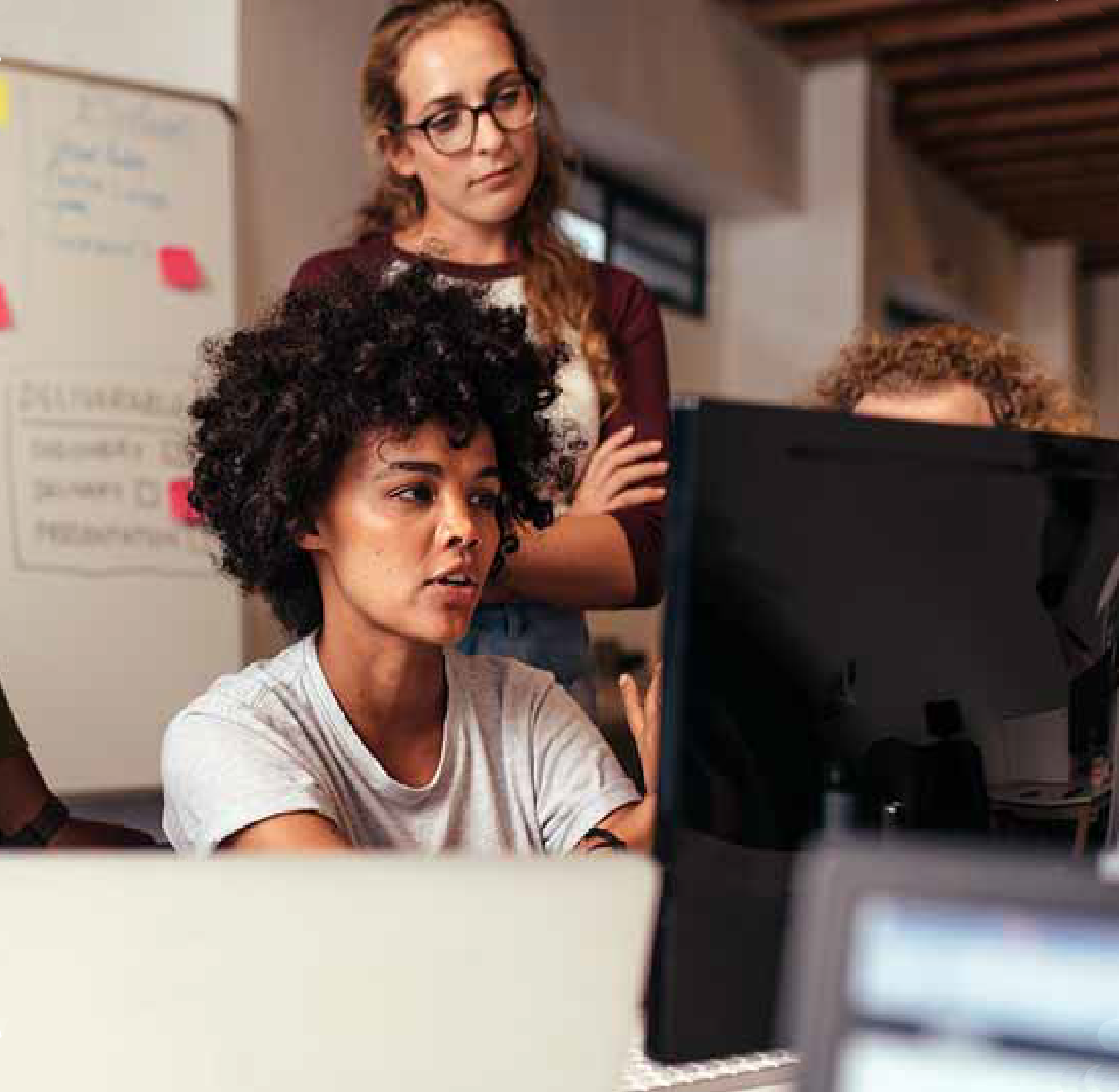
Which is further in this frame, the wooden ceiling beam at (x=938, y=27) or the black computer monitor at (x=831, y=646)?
Result: the wooden ceiling beam at (x=938, y=27)

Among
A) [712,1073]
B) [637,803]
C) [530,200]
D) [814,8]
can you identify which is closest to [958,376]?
[530,200]

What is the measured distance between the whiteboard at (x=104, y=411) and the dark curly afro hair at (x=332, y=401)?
4.78 feet

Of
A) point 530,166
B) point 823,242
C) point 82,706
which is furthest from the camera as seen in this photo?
point 823,242

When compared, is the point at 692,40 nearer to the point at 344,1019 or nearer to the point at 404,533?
the point at 404,533

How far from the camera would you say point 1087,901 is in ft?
1.12

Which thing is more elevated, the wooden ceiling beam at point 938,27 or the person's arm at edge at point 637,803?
the wooden ceiling beam at point 938,27

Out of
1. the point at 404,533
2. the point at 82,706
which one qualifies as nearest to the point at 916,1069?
the point at 404,533

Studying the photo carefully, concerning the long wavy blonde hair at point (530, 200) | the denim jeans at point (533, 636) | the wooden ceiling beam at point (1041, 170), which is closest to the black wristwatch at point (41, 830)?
the denim jeans at point (533, 636)

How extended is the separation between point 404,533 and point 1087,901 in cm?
88

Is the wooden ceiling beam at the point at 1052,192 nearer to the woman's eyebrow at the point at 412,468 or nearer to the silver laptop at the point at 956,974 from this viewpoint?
the woman's eyebrow at the point at 412,468

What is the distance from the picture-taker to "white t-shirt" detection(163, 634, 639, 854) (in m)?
1.03

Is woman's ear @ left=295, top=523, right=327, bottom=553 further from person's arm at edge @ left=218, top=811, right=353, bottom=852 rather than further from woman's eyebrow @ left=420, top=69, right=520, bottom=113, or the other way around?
woman's eyebrow @ left=420, top=69, right=520, bottom=113

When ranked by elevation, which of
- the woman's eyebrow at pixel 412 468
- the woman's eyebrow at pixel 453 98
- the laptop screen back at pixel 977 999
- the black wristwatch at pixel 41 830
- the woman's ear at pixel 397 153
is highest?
the woman's eyebrow at pixel 453 98

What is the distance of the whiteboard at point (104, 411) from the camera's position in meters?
2.73
